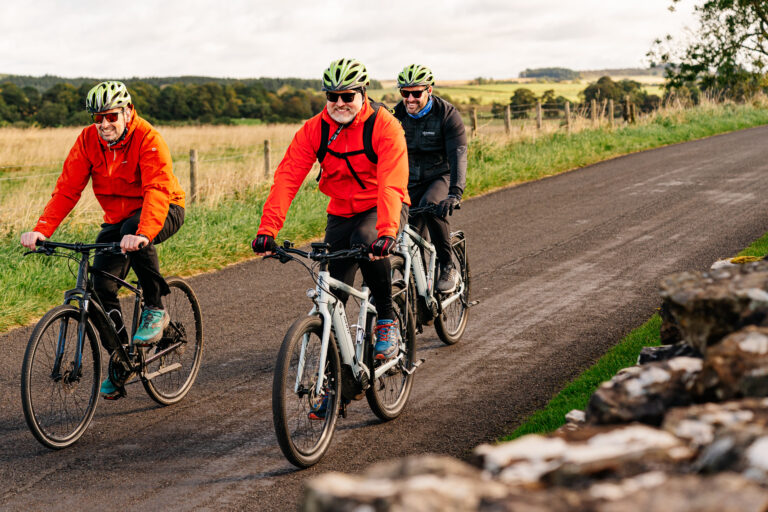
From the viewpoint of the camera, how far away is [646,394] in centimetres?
253

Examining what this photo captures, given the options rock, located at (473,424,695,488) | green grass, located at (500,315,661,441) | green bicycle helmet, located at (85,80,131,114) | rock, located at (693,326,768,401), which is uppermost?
green bicycle helmet, located at (85,80,131,114)

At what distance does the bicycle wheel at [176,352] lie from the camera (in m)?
6.44

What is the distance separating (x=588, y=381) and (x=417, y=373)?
144 centimetres

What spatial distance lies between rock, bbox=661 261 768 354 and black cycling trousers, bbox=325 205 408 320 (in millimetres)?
2768

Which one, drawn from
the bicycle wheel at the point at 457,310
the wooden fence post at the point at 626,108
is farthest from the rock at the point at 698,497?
the wooden fence post at the point at 626,108

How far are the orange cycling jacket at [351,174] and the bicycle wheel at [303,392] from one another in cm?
71

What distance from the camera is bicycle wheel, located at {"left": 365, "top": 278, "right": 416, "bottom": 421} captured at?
5.90 metres

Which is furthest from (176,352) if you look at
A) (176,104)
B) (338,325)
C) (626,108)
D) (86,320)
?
(176,104)

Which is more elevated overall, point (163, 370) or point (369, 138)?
point (369, 138)

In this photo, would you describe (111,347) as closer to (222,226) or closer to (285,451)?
(285,451)

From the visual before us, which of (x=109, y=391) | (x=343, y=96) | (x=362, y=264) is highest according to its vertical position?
(x=343, y=96)

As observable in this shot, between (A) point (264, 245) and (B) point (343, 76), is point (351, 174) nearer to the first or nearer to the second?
(B) point (343, 76)

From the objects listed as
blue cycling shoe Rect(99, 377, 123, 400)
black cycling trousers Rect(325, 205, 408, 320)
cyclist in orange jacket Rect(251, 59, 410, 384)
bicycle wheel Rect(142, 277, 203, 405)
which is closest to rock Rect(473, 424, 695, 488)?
cyclist in orange jacket Rect(251, 59, 410, 384)

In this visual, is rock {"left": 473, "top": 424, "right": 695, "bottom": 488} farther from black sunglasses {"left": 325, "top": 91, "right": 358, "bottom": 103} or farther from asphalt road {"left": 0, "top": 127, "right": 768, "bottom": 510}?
black sunglasses {"left": 325, "top": 91, "right": 358, "bottom": 103}
